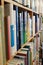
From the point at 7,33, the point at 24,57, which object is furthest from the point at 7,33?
the point at 24,57

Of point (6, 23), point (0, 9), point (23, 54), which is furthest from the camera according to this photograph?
point (23, 54)

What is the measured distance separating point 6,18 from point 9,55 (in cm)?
26

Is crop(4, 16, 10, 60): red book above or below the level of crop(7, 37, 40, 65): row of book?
above

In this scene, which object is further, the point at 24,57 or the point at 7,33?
the point at 24,57

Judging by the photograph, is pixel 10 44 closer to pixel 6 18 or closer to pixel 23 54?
pixel 6 18

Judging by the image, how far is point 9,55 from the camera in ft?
3.11

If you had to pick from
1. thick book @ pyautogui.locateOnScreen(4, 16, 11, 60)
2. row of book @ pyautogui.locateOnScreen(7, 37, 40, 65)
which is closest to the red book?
thick book @ pyautogui.locateOnScreen(4, 16, 11, 60)

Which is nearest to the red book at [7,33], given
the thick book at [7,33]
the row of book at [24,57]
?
the thick book at [7,33]

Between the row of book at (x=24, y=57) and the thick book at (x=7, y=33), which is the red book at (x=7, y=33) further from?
the row of book at (x=24, y=57)

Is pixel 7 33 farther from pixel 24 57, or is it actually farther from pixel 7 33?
pixel 24 57

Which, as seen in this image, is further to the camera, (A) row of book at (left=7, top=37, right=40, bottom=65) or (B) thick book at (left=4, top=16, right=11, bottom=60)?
(A) row of book at (left=7, top=37, right=40, bottom=65)

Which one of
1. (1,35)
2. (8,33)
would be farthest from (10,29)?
(1,35)

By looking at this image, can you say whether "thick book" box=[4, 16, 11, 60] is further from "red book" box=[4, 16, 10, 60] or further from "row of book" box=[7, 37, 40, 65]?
"row of book" box=[7, 37, 40, 65]

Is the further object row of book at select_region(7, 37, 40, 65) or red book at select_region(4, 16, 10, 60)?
row of book at select_region(7, 37, 40, 65)
